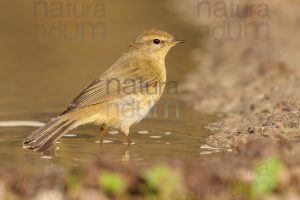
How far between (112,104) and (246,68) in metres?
3.99

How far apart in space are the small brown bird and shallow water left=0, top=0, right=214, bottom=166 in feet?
0.66

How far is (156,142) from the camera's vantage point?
27.9 ft

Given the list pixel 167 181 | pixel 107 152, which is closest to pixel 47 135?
pixel 107 152

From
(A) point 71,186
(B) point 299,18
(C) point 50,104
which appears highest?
(B) point 299,18

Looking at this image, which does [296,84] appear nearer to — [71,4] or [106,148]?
[106,148]

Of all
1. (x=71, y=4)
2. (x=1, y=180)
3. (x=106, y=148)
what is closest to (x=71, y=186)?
(x=1, y=180)

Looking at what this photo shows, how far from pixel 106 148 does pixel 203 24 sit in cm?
845

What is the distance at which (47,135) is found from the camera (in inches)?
320

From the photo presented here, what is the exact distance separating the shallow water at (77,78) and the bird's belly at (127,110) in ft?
0.86

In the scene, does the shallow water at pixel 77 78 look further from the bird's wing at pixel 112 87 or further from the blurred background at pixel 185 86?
the bird's wing at pixel 112 87

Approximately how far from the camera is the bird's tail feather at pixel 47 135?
8.04m

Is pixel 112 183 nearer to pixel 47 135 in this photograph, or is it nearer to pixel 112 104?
pixel 47 135

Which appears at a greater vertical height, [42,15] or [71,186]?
[42,15]

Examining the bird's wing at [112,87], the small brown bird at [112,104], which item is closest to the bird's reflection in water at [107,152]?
the small brown bird at [112,104]
